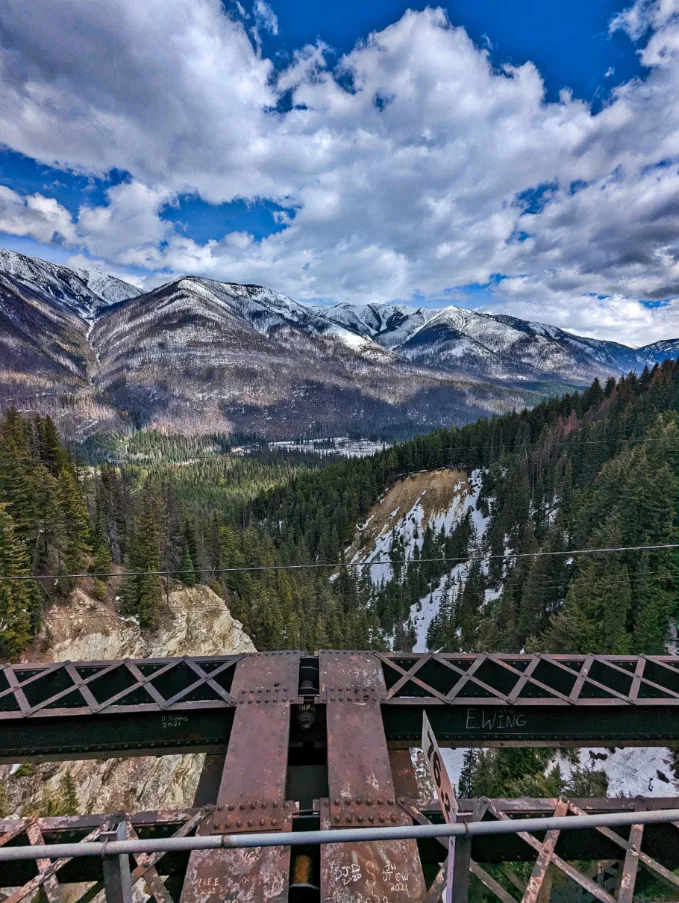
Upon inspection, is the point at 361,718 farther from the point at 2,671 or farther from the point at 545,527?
the point at 545,527

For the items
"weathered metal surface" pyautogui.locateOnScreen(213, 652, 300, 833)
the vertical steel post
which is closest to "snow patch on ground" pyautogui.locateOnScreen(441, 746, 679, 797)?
"weathered metal surface" pyautogui.locateOnScreen(213, 652, 300, 833)

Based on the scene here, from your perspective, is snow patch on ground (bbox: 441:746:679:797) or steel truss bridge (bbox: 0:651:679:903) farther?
snow patch on ground (bbox: 441:746:679:797)

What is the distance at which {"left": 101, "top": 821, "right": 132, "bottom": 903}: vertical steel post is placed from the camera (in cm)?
235

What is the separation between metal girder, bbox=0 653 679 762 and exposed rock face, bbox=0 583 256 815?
20.5m

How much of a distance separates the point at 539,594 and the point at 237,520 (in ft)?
255

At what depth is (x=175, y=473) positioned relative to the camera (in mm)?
165000

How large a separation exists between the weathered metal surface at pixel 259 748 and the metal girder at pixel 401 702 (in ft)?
0.51

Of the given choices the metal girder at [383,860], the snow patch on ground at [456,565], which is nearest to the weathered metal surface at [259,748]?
the metal girder at [383,860]

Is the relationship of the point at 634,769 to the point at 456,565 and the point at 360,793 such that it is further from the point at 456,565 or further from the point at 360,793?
the point at 456,565

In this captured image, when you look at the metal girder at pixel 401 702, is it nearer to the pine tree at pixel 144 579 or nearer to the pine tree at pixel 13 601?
the pine tree at pixel 13 601

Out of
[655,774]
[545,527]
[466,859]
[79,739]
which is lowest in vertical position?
[655,774]

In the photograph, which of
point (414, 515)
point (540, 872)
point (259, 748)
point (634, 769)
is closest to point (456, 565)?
point (414, 515)

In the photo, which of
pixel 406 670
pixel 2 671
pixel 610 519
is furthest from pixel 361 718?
pixel 610 519

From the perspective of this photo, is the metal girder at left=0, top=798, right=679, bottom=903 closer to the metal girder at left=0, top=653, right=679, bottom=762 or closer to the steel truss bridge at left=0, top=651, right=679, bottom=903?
the steel truss bridge at left=0, top=651, right=679, bottom=903
